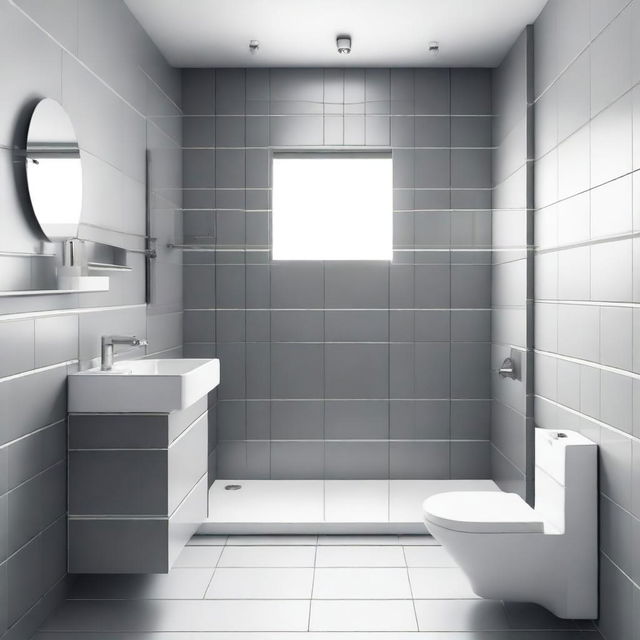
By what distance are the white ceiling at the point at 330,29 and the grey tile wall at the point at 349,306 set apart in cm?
28

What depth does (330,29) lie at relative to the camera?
12.0ft

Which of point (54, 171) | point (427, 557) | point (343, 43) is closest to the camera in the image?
point (54, 171)

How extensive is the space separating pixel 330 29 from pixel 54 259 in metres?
2.00

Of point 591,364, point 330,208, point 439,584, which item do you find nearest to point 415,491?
point 439,584

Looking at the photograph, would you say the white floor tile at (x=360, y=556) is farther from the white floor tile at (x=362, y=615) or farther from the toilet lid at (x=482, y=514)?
the toilet lid at (x=482, y=514)

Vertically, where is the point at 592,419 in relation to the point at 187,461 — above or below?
above

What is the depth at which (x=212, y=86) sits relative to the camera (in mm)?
4141

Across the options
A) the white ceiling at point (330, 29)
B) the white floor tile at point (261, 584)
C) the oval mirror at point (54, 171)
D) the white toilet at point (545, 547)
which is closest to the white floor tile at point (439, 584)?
the white toilet at point (545, 547)

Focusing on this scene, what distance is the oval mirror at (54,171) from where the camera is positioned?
2398 millimetres

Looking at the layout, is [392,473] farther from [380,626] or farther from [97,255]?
[97,255]

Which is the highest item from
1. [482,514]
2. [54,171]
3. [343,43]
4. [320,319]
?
[343,43]

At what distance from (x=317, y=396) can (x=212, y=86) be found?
1970 mm

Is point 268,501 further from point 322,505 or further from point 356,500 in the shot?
point 356,500

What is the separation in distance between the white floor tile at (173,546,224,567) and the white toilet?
1189mm
